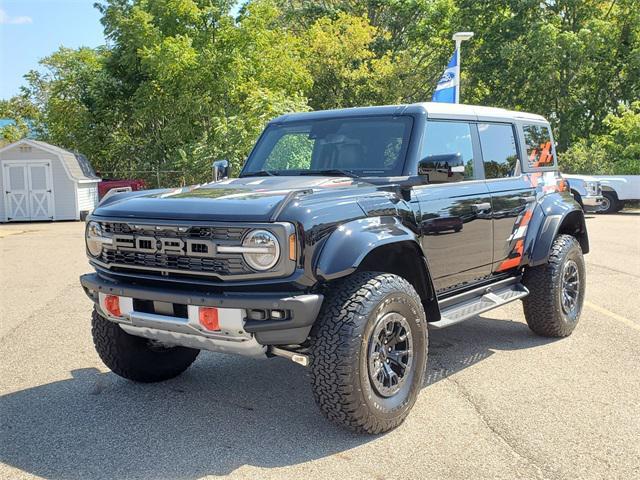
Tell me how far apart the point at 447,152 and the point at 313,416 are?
7.02ft

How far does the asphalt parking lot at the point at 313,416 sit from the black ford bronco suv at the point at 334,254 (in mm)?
292

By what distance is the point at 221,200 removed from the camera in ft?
12.1

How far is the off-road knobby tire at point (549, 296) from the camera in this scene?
5480 millimetres

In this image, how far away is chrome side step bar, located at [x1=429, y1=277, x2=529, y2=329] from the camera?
446 cm

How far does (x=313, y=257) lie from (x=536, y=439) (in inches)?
63.3

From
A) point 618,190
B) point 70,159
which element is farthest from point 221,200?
point 70,159

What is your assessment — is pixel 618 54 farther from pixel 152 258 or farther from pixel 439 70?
pixel 152 258

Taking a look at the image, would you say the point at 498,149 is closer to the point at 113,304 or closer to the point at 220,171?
the point at 220,171

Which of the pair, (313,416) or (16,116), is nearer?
(313,416)

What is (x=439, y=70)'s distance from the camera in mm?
32375

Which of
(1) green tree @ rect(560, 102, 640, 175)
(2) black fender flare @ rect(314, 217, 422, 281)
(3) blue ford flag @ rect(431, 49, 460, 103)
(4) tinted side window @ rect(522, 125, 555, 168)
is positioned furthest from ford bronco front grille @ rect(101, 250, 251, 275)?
(1) green tree @ rect(560, 102, 640, 175)

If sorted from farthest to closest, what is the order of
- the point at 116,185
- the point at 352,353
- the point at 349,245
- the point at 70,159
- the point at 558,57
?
the point at 558,57
the point at 116,185
the point at 70,159
the point at 349,245
the point at 352,353

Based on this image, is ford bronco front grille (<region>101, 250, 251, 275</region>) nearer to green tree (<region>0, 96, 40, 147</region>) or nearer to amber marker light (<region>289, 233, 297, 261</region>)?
amber marker light (<region>289, 233, 297, 261</region>)

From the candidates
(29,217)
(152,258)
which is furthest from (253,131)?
(152,258)
